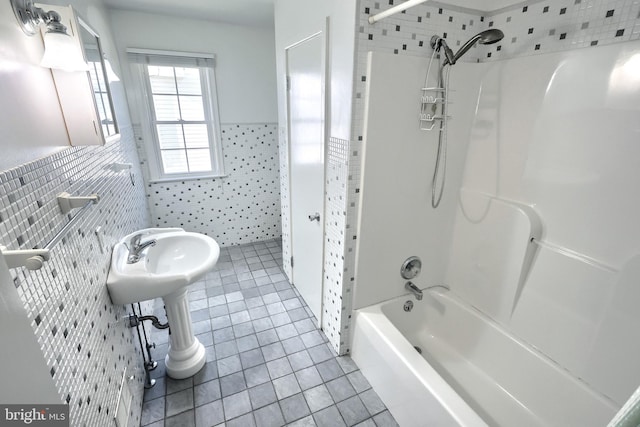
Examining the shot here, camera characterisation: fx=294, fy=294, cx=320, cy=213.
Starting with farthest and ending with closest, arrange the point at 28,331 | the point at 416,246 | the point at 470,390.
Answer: the point at 416,246 → the point at 470,390 → the point at 28,331

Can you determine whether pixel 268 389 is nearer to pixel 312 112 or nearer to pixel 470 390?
pixel 470 390

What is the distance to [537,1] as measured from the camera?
1.42 meters

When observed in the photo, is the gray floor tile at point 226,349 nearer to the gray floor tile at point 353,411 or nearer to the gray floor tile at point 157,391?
the gray floor tile at point 157,391

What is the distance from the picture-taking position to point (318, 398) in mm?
1710

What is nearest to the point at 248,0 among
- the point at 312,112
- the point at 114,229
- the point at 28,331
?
the point at 312,112

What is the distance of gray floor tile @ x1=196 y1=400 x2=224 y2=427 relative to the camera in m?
1.57

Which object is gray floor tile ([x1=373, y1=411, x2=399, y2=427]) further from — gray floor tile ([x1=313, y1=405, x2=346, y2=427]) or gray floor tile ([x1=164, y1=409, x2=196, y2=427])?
gray floor tile ([x1=164, y1=409, x2=196, y2=427])

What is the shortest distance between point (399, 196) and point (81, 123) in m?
1.50

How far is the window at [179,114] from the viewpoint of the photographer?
8.93 feet

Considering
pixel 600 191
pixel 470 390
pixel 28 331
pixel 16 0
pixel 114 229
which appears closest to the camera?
pixel 28 331

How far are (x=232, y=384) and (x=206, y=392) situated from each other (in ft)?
0.49

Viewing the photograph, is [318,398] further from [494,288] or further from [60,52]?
[60,52]

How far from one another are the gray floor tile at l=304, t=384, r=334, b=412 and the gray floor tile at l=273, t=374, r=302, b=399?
0.08m

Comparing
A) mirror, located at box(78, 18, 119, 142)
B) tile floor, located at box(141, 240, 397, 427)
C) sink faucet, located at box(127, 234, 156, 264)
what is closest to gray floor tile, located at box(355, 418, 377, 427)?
tile floor, located at box(141, 240, 397, 427)
